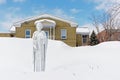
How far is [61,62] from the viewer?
800 inches

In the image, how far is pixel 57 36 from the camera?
4644 cm

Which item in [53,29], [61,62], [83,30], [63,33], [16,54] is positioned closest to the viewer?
[61,62]

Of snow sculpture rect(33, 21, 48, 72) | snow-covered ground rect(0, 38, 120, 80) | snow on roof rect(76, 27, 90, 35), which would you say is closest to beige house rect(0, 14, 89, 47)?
snow on roof rect(76, 27, 90, 35)

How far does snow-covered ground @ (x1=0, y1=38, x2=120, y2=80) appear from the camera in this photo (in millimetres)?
11984

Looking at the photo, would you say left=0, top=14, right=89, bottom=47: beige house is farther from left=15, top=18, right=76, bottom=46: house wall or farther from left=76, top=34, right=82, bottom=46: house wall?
left=76, top=34, right=82, bottom=46: house wall

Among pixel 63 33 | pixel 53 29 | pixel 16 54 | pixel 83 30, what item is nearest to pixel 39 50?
pixel 16 54

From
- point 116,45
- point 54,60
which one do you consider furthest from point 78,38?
point 54,60

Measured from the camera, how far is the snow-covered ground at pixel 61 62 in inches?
472

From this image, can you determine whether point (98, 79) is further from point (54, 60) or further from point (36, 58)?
point (54, 60)

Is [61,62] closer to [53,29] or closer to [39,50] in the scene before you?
[39,50]

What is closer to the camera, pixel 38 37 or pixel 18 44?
pixel 38 37

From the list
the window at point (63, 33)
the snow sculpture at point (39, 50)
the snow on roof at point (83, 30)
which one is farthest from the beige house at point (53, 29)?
the snow sculpture at point (39, 50)

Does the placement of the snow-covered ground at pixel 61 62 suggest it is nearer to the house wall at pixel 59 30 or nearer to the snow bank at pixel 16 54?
the snow bank at pixel 16 54

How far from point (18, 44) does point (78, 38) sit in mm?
25496
